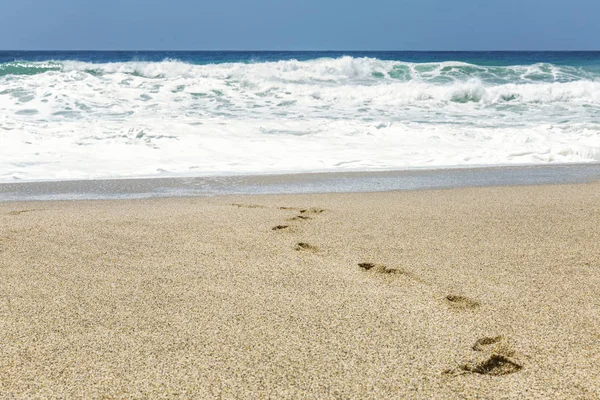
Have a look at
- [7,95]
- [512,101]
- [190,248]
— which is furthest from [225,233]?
[512,101]

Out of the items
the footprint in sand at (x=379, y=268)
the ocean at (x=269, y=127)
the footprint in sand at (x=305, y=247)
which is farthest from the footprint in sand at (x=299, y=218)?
the ocean at (x=269, y=127)

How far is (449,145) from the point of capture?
7797mm

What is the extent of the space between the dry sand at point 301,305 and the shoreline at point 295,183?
Result: 44.9 inches

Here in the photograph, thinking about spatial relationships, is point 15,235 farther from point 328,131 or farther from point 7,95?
point 7,95

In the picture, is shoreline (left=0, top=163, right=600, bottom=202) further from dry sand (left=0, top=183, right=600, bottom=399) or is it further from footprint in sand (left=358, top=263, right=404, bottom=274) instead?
footprint in sand (left=358, top=263, right=404, bottom=274)

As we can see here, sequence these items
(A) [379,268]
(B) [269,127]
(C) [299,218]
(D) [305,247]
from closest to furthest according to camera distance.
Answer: (A) [379,268] → (D) [305,247] → (C) [299,218] → (B) [269,127]

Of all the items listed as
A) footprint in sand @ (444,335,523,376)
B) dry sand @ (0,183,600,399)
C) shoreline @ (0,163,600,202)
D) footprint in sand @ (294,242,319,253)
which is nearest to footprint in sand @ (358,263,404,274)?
dry sand @ (0,183,600,399)

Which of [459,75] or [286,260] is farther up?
[459,75]

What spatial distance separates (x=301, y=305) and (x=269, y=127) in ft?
22.4

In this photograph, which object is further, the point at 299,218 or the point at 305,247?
the point at 299,218

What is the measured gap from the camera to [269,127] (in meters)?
8.94

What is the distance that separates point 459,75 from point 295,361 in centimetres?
1921

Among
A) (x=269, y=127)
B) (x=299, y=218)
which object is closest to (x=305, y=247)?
(x=299, y=218)

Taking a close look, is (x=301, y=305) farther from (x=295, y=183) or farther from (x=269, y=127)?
(x=269, y=127)
